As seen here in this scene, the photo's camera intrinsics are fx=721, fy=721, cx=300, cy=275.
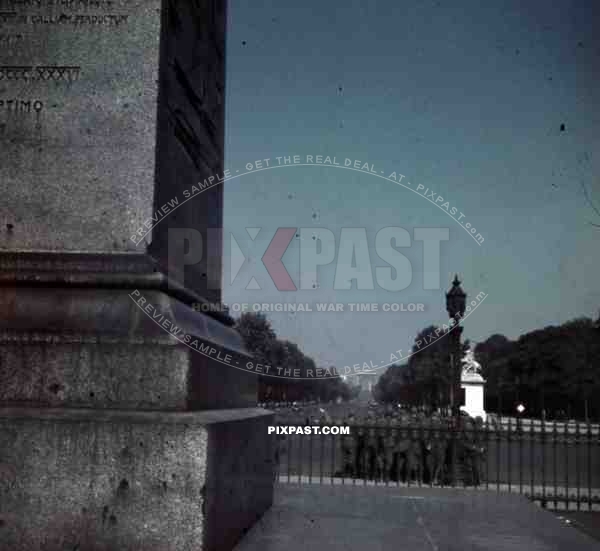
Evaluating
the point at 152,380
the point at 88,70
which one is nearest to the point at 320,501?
the point at 152,380

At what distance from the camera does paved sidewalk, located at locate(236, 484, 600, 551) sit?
5195 millimetres

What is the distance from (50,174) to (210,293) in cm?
223

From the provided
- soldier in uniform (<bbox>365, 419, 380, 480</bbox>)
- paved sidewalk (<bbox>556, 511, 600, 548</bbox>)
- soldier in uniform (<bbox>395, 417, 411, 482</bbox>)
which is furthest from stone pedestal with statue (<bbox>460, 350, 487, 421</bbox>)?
paved sidewalk (<bbox>556, 511, 600, 548</bbox>)

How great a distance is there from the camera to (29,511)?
3.95 m

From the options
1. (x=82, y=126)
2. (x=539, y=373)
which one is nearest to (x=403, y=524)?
(x=82, y=126)

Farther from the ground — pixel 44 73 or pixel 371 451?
pixel 44 73

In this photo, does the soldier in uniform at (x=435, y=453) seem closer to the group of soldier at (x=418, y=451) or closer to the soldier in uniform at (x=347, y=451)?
the group of soldier at (x=418, y=451)

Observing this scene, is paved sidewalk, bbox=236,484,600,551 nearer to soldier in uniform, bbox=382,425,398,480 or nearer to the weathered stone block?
the weathered stone block

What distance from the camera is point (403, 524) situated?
6.05 meters

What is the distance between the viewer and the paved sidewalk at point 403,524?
5195 millimetres

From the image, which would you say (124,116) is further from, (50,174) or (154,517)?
(154,517)

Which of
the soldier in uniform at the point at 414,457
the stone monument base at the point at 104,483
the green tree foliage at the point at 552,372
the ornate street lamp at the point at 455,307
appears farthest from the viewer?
the green tree foliage at the point at 552,372

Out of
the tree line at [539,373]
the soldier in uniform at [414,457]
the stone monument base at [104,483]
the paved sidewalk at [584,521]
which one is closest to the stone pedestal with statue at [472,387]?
the tree line at [539,373]

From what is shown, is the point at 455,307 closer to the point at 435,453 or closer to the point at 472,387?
the point at 435,453
